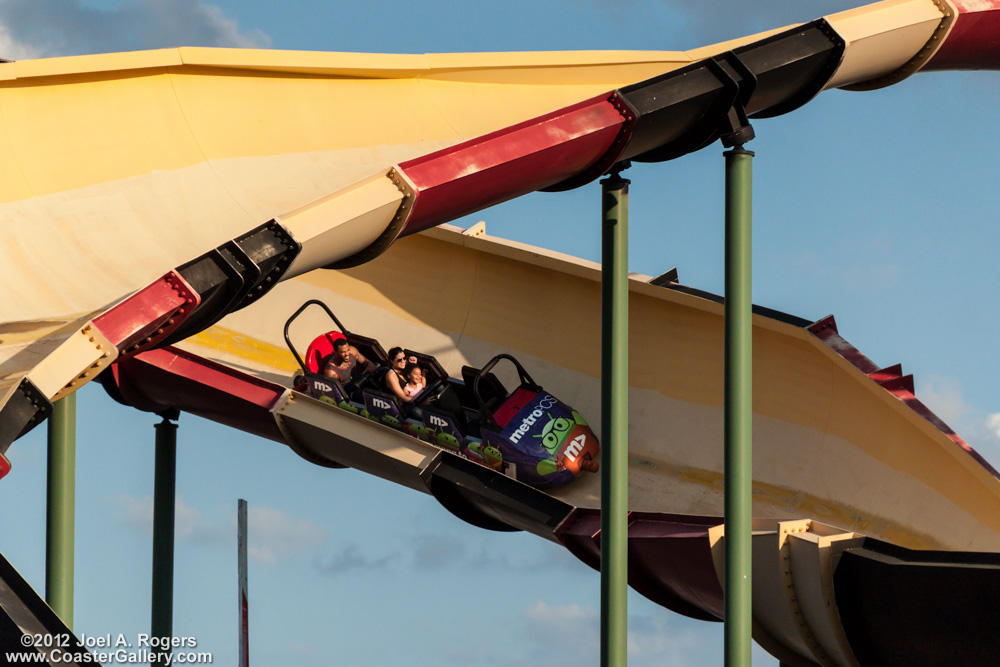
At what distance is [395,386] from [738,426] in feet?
17.0

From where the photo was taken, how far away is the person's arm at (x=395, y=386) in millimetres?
11125

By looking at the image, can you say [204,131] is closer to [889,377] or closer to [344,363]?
[344,363]

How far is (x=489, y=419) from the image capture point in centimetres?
1058

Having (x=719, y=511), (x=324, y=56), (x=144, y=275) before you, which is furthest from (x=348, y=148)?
(x=719, y=511)

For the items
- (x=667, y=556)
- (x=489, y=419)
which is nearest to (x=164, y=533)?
(x=489, y=419)

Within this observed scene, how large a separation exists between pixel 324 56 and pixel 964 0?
6.48 metres

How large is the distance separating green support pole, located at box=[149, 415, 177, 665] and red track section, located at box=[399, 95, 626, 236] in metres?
5.35

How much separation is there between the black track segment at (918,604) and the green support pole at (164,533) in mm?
6506

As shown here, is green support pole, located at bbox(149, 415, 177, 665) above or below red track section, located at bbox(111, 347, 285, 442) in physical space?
below

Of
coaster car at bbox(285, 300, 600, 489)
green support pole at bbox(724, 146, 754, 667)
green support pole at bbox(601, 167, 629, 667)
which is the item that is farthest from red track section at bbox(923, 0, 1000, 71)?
coaster car at bbox(285, 300, 600, 489)

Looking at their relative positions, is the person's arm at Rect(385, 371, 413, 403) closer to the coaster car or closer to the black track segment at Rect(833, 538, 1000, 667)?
the coaster car

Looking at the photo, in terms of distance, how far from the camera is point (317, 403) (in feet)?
34.6

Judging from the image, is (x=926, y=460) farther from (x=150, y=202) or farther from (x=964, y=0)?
(x=150, y=202)

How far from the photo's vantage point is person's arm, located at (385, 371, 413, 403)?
11.1 metres
